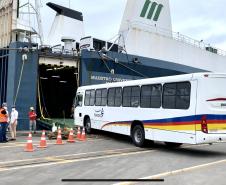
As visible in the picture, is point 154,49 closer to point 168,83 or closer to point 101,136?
point 101,136

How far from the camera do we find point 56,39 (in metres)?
34.7

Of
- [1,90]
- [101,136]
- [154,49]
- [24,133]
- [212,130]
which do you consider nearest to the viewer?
[212,130]

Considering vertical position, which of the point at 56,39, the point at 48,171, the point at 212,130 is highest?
the point at 56,39

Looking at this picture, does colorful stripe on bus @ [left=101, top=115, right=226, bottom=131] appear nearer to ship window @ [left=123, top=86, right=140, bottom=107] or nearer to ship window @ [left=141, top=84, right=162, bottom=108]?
ship window @ [left=141, top=84, right=162, bottom=108]

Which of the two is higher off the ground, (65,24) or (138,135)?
(65,24)

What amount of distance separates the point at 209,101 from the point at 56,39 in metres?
23.5

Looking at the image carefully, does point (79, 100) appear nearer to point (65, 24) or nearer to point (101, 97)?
point (101, 97)

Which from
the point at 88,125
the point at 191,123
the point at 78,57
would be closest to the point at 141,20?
the point at 78,57

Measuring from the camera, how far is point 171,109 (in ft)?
46.2

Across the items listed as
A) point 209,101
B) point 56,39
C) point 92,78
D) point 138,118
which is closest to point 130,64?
point 92,78

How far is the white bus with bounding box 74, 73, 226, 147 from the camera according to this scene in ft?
42.7

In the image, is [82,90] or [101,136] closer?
[101,136]

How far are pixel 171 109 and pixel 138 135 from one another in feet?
8.18

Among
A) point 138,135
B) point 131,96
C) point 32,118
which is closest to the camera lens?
point 138,135
